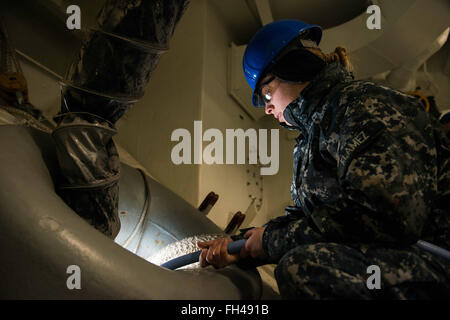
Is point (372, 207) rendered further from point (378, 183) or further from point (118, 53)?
point (118, 53)

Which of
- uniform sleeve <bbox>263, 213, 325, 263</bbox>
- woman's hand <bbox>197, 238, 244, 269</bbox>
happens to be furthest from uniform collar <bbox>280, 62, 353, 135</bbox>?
woman's hand <bbox>197, 238, 244, 269</bbox>

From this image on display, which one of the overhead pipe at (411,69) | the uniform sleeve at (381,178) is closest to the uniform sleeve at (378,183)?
the uniform sleeve at (381,178)

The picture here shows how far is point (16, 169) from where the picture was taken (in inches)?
28.1

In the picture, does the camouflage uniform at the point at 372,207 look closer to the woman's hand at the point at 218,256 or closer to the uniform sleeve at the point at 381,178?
the uniform sleeve at the point at 381,178

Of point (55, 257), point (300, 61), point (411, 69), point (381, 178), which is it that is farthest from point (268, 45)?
point (411, 69)

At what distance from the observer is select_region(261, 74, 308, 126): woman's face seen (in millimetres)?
904

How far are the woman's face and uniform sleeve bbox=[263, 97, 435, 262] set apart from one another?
219mm

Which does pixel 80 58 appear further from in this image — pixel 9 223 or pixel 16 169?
pixel 9 223

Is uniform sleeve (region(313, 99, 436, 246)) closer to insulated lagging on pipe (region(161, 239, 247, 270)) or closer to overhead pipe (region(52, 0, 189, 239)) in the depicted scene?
insulated lagging on pipe (region(161, 239, 247, 270))

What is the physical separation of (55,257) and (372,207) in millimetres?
→ 578

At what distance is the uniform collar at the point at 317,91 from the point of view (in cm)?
82

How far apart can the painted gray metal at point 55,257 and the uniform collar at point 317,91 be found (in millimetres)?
436

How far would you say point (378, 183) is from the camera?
616 millimetres

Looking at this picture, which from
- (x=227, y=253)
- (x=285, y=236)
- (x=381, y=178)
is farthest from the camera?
(x=227, y=253)
